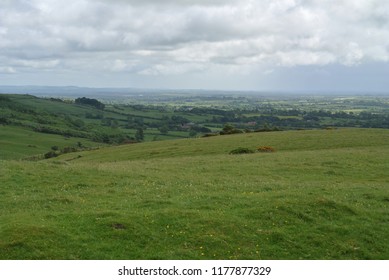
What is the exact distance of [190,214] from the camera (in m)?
17.4

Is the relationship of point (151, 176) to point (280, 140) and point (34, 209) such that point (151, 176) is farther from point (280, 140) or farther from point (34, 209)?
point (280, 140)

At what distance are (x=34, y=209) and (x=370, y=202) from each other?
57.5 feet

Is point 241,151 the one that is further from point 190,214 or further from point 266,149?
point 190,214

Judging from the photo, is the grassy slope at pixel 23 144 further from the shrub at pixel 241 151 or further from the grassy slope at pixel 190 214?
the grassy slope at pixel 190 214

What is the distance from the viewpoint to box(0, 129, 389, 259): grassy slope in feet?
46.7

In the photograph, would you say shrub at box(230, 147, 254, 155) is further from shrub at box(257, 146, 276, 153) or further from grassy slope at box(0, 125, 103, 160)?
grassy slope at box(0, 125, 103, 160)

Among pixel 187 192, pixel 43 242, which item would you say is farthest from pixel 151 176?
pixel 43 242

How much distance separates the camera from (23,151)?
10312 centimetres

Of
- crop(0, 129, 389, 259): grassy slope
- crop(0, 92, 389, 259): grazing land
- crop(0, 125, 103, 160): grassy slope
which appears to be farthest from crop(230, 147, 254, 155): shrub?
crop(0, 125, 103, 160): grassy slope

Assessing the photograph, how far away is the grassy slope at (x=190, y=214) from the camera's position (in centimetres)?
1423

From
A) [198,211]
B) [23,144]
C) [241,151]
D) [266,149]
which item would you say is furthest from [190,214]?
[23,144]

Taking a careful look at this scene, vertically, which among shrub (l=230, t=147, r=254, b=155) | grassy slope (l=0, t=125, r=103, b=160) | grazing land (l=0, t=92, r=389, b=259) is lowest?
grassy slope (l=0, t=125, r=103, b=160)

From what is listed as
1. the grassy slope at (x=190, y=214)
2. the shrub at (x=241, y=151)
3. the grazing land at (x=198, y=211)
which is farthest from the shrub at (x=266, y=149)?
the grassy slope at (x=190, y=214)
